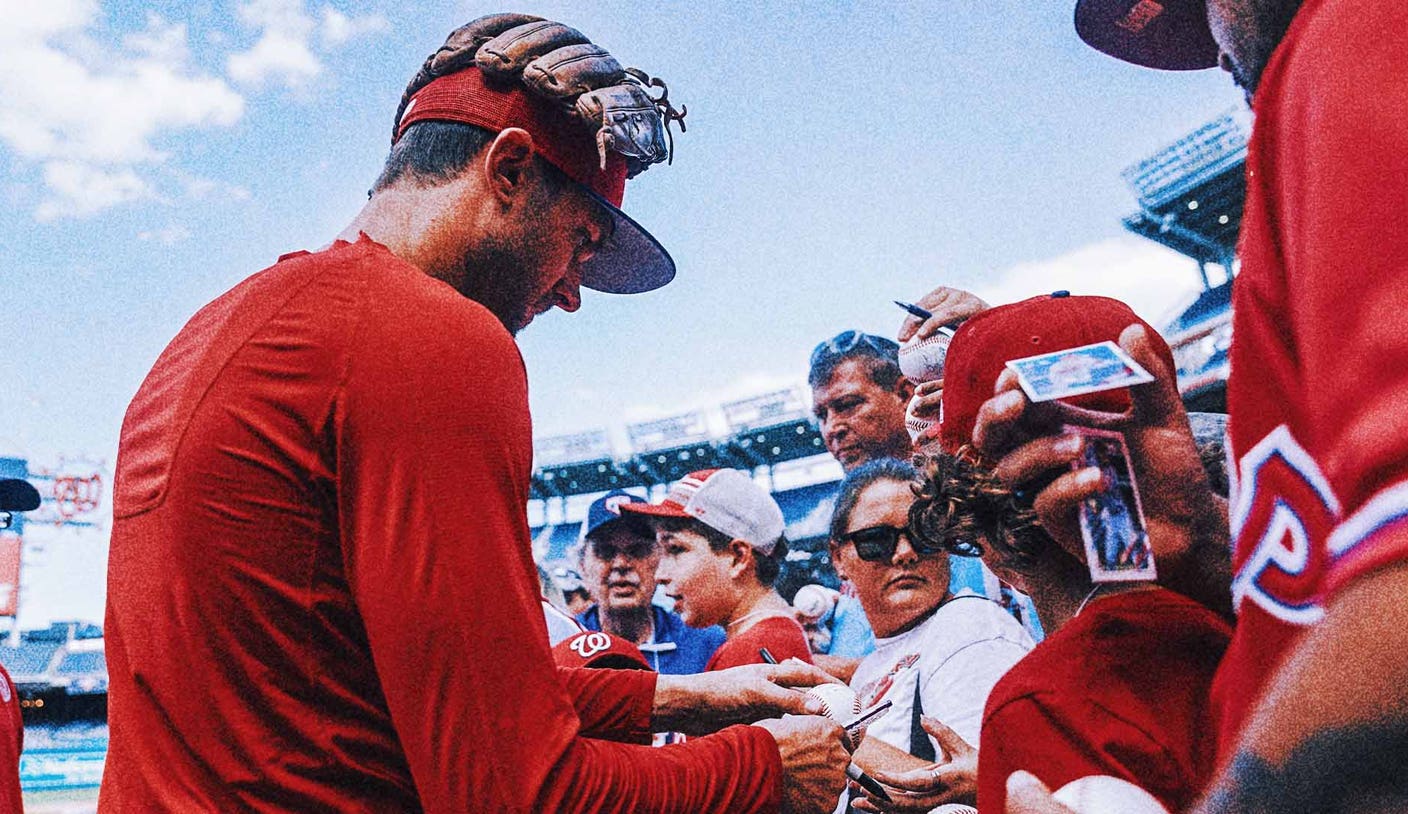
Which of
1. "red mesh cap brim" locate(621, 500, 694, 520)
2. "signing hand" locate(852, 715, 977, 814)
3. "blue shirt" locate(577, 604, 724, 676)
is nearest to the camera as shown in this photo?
"signing hand" locate(852, 715, 977, 814)

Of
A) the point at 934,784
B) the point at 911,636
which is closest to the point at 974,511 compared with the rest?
the point at 934,784

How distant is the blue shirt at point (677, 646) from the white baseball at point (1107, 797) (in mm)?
4008

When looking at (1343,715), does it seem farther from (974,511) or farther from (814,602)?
(814,602)

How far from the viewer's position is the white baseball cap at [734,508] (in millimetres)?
4301

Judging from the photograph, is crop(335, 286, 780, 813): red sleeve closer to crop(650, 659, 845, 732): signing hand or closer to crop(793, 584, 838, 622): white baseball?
crop(650, 659, 845, 732): signing hand

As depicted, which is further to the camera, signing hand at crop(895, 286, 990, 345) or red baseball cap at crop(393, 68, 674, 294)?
signing hand at crop(895, 286, 990, 345)

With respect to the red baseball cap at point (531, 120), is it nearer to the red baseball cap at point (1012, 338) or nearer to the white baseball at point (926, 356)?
the red baseball cap at point (1012, 338)

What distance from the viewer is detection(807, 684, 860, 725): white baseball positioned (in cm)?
177

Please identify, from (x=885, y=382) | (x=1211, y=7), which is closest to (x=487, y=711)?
(x=1211, y=7)

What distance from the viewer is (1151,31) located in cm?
149

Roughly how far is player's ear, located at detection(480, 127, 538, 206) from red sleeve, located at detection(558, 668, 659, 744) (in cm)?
90

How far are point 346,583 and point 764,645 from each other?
238cm

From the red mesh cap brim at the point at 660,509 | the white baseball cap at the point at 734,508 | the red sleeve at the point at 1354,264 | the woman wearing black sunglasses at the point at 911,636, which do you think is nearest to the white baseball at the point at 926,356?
the woman wearing black sunglasses at the point at 911,636

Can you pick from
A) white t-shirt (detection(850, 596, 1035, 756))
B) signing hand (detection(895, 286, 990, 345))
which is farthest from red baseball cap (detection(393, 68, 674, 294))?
white t-shirt (detection(850, 596, 1035, 756))
